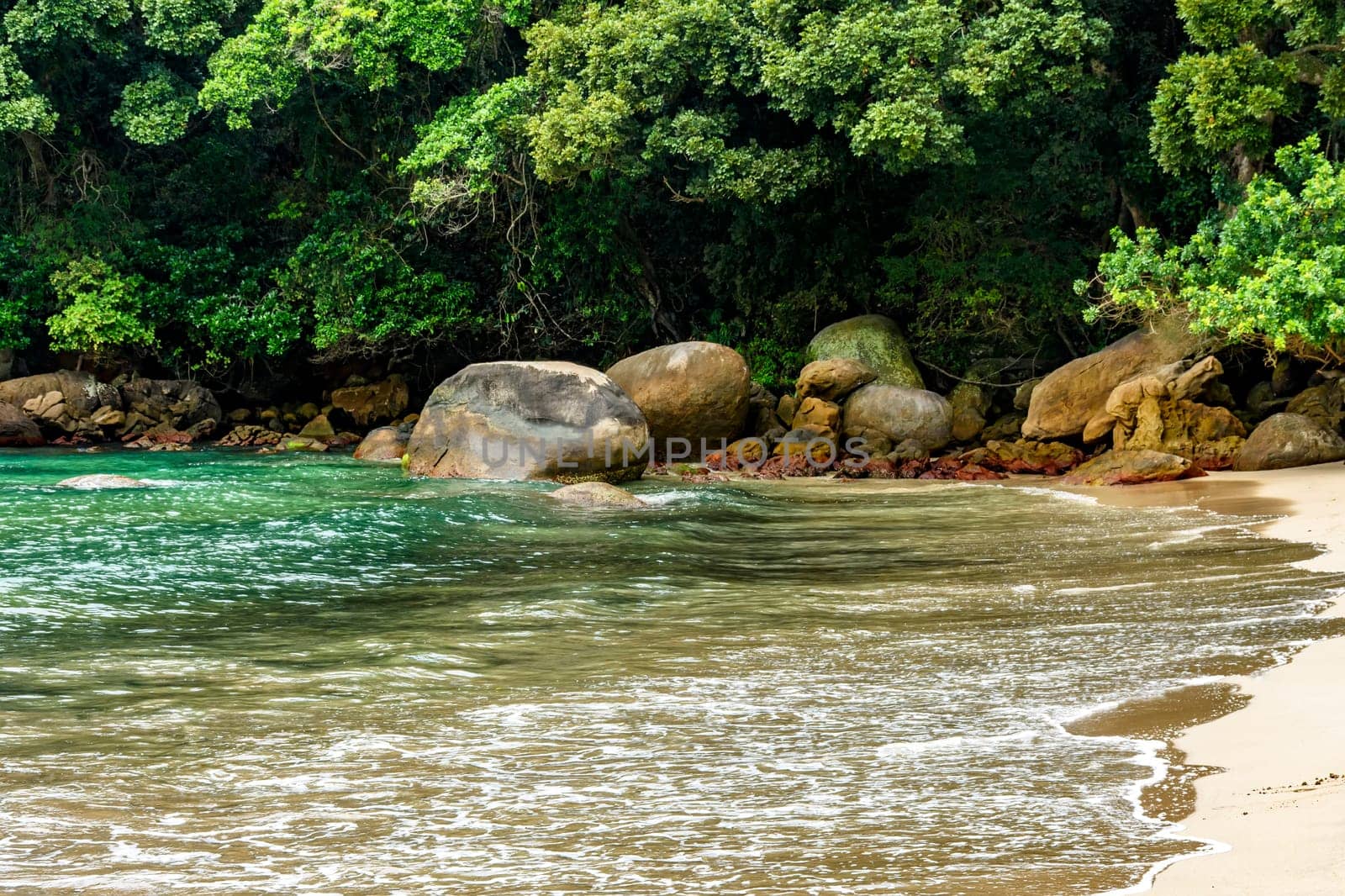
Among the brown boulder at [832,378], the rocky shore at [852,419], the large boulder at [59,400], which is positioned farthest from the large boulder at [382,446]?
the brown boulder at [832,378]

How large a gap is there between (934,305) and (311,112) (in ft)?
39.2

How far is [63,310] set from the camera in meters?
23.1

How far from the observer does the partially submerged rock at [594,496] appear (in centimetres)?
1395

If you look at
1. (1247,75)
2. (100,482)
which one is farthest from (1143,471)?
(100,482)

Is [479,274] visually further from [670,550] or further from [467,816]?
[467,816]

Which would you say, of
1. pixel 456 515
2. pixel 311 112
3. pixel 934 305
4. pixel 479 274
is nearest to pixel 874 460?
pixel 934 305

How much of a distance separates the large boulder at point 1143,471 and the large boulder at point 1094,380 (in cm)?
207

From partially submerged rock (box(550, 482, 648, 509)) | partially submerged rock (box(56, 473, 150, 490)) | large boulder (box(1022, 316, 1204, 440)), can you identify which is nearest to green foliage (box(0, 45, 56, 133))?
partially submerged rock (box(56, 473, 150, 490))

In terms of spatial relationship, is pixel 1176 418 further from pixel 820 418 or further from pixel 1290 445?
pixel 820 418

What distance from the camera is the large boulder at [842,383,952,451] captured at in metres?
19.1

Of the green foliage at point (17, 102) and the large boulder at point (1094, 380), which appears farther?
the green foliage at point (17, 102)

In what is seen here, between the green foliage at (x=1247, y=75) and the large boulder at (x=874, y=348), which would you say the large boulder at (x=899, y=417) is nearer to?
the large boulder at (x=874, y=348)

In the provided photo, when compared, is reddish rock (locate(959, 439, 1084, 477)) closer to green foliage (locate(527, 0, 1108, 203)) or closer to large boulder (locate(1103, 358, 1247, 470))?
large boulder (locate(1103, 358, 1247, 470))

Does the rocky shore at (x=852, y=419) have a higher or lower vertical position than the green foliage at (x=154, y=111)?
lower
